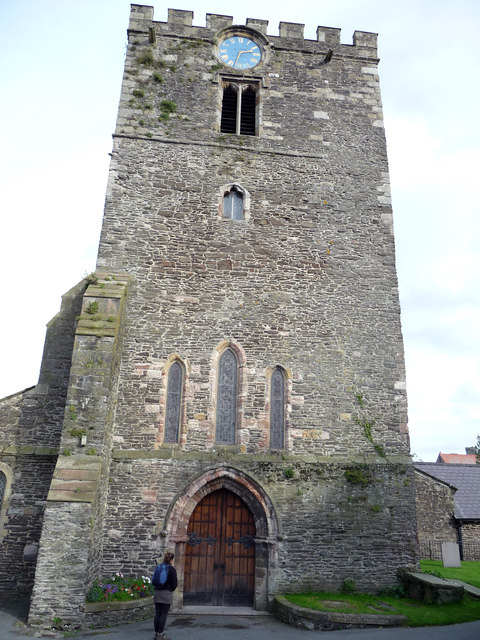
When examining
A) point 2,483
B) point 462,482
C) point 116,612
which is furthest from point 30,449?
point 462,482

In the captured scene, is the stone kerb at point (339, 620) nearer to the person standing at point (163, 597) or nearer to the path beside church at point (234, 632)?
the path beside church at point (234, 632)

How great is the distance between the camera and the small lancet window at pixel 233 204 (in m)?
14.2

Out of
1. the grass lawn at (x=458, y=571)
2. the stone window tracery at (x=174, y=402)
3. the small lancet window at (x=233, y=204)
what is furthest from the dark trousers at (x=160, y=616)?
the small lancet window at (x=233, y=204)

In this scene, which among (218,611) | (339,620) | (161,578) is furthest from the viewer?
(218,611)

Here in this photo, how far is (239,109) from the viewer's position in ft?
51.0

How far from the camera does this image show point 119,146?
566 inches

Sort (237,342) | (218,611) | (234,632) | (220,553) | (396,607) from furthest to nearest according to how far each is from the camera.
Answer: (237,342) < (220,553) < (218,611) < (396,607) < (234,632)

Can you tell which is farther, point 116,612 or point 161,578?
point 116,612

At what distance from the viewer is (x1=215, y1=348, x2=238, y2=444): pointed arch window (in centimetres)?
1224

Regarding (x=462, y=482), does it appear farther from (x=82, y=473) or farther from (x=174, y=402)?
(x=82, y=473)

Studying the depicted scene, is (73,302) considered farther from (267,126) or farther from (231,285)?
(267,126)

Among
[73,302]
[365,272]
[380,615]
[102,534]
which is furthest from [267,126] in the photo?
[380,615]

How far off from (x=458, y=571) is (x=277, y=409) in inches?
304

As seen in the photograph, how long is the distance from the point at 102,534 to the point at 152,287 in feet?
19.3
